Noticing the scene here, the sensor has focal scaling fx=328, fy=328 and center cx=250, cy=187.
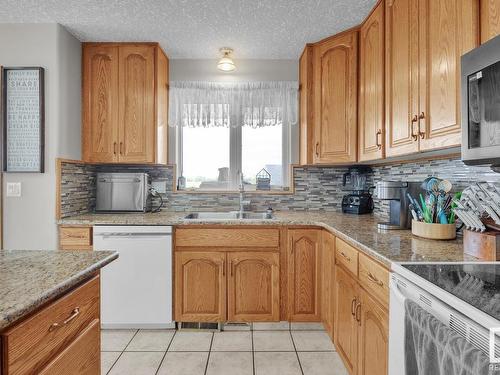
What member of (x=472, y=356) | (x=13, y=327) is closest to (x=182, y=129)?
(x=13, y=327)

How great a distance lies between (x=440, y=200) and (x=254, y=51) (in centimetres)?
199

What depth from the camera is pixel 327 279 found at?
2291 mm

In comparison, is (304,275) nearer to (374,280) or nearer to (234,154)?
(374,280)

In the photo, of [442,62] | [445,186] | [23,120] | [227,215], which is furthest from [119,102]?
[445,186]

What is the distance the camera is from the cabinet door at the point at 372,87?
2.08 metres

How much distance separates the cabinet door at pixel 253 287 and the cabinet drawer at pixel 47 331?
4.48 feet

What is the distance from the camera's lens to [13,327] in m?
0.76

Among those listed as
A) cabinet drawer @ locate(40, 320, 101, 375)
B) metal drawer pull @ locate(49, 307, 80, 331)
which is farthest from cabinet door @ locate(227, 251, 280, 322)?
metal drawer pull @ locate(49, 307, 80, 331)

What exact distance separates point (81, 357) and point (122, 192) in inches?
75.8

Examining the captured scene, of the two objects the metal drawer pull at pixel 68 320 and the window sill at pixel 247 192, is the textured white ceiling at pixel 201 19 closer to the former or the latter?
the window sill at pixel 247 192

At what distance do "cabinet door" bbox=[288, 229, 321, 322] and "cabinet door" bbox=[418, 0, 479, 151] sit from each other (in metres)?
1.11

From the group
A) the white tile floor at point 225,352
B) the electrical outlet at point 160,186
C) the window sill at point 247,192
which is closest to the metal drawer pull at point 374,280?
the white tile floor at point 225,352

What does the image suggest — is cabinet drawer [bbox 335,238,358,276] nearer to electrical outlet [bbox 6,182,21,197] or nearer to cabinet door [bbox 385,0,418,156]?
cabinet door [bbox 385,0,418,156]

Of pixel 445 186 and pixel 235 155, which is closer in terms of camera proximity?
pixel 445 186
